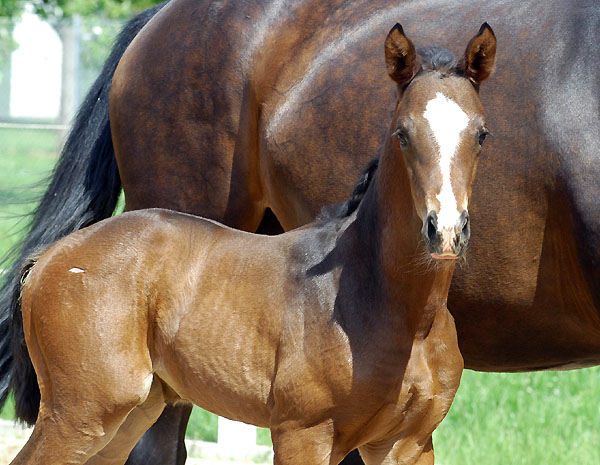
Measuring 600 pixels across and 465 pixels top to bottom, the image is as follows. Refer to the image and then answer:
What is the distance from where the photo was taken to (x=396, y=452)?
2697 millimetres

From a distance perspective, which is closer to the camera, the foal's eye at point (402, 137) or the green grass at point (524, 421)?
the foal's eye at point (402, 137)

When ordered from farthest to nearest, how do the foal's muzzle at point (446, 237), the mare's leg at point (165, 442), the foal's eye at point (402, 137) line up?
1. the mare's leg at point (165, 442)
2. the foal's eye at point (402, 137)
3. the foal's muzzle at point (446, 237)

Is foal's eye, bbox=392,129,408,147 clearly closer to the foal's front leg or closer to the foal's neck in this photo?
the foal's neck

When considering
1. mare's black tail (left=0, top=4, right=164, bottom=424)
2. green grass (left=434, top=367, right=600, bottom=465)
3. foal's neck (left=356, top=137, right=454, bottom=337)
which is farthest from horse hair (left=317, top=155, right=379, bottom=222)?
green grass (left=434, top=367, right=600, bottom=465)

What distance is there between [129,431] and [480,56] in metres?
1.63

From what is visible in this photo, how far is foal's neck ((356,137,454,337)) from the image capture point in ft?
8.33

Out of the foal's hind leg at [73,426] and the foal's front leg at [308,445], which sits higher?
the foal's front leg at [308,445]

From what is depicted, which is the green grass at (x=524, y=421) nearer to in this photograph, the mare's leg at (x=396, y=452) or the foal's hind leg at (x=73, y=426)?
the mare's leg at (x=396, y=452)

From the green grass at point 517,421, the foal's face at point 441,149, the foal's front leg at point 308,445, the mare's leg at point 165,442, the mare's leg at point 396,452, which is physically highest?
the foal's face at point 441,149

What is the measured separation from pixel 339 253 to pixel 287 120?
889mm

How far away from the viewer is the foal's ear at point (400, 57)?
8.32ft

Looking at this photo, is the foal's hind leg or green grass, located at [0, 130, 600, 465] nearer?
the foal's hind leg

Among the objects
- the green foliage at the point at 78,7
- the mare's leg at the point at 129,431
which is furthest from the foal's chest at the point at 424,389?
the green foliage at the point at 78,7

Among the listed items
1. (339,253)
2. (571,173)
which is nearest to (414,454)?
(339,253)
